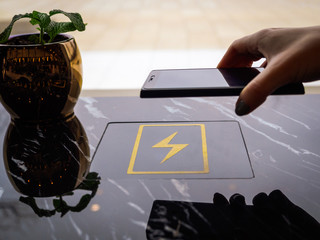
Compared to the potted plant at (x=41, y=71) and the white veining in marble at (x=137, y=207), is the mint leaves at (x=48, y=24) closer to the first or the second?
the potted plant at (x=41, y=71)

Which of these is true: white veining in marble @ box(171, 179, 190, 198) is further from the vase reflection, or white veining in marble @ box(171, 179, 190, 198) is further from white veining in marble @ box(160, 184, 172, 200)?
the vase reflection

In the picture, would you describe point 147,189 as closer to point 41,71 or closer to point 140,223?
point 140,223

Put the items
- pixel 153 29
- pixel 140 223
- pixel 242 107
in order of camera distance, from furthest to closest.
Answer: pixel 153 29, pixel 242 107, pixel 140 223

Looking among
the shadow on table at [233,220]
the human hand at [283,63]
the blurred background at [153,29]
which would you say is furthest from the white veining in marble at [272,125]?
the blurred background at [153,29]

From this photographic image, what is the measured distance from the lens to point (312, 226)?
45 centimetres

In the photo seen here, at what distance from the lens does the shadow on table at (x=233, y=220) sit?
44 centimetres

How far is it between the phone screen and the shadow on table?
237mm

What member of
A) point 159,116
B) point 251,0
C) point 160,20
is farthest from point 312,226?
point 251,0

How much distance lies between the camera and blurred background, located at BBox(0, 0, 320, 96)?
2.30 metres

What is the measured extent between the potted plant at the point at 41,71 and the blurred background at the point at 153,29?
2.78 ft

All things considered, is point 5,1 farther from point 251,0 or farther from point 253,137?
point 253,137

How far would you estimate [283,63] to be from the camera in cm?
59

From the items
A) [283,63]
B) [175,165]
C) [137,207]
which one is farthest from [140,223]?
[283,63]

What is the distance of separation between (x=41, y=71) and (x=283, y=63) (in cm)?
41
